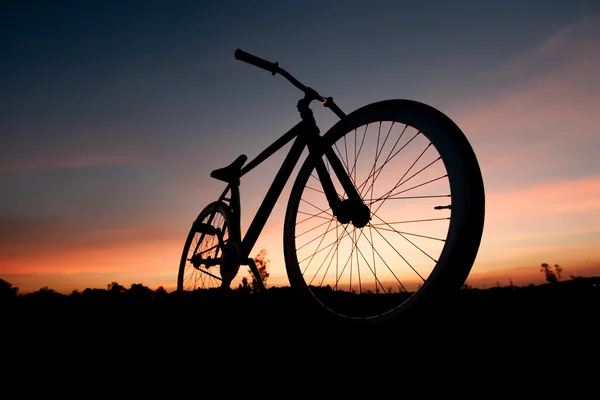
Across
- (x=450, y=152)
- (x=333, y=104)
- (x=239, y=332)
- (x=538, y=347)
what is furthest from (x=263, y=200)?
(x=538, y=347)

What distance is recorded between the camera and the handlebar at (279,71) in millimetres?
2729

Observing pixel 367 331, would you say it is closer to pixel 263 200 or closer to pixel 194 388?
pixel 194 388

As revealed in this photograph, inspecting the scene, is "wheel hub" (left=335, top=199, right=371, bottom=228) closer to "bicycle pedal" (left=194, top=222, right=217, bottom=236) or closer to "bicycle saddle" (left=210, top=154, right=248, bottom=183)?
"bicycle saddle" (left=210, top=154, right=248, bottom=183)

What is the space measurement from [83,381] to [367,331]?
131 centimetres

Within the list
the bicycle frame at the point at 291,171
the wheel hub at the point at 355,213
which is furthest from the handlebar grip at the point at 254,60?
the wheel hub at the point at 355,213

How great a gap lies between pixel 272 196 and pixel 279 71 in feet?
3.70

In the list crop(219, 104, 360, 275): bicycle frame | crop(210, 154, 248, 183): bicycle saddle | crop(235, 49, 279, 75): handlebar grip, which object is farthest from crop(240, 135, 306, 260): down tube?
crop(210, 154, 248, 183): bicycle saddle

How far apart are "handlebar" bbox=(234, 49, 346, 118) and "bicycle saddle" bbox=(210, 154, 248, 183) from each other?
1.24 meters

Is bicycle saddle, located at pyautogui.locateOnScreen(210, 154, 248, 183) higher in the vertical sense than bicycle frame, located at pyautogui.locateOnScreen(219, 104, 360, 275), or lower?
higher

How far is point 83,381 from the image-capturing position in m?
1.34

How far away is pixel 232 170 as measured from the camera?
13.3 ft

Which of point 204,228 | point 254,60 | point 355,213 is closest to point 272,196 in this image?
point 355,213

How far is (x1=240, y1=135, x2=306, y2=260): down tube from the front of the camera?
9.66ft

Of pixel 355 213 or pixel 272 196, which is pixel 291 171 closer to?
pixel 272 196
